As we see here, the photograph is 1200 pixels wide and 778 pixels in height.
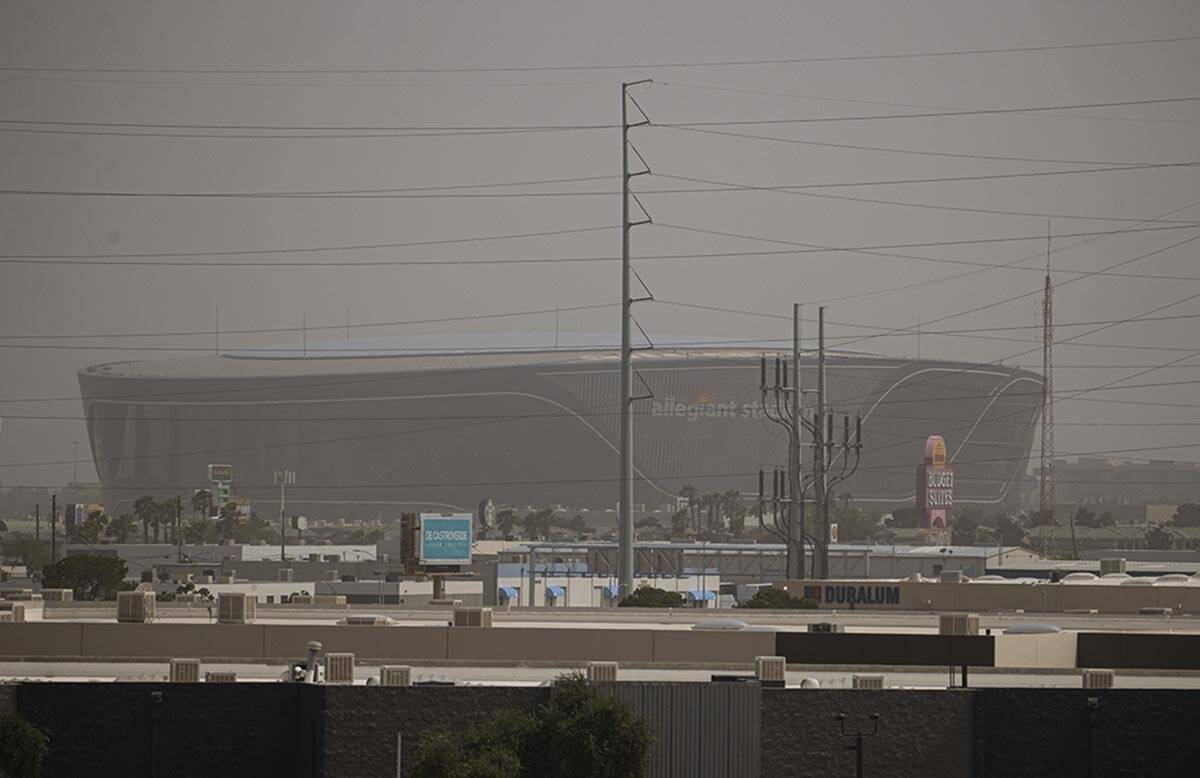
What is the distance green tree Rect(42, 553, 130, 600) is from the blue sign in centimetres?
1826

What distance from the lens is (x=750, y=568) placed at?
190875 millimetres

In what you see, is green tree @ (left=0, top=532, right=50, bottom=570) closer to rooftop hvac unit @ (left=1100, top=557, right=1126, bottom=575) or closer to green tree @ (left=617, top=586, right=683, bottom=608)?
rooftop hvac unit @ (left=1100, top=557, right=1126, bottom=575)

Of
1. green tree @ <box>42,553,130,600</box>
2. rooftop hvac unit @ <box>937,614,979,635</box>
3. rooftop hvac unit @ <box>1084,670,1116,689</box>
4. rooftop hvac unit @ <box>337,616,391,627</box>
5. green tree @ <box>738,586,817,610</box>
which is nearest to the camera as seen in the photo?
rooftop hvac unit @ <box>1084,670,1116,689</box>

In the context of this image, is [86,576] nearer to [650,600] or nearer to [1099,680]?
[650,600]

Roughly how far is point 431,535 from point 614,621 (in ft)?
169

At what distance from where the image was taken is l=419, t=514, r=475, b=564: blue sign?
122 m

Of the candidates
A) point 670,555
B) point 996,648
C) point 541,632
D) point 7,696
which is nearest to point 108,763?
point 7,696

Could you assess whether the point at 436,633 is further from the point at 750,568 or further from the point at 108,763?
the point at 750,568

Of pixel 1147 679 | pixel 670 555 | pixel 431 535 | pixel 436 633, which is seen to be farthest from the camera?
pixel 670 555

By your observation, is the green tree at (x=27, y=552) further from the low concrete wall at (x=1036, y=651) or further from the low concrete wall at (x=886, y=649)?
the low concrete wall at (x=886, y=649)

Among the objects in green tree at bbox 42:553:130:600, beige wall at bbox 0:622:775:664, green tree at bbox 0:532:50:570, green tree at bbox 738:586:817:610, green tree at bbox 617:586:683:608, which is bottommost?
green tree at bbox 0:532:50:570

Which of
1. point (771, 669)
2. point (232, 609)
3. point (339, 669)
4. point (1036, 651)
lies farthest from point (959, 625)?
point (232, 609)

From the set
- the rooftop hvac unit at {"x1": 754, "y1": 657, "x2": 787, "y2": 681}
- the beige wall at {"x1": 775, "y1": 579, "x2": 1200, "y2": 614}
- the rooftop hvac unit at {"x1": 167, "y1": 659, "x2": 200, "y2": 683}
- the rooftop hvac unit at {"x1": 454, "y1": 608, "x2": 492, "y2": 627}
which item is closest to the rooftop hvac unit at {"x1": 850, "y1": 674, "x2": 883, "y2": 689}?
the rooftop hvac unit at {"x1": 754, "y1": 657, "x2": 787, "y2": 681}

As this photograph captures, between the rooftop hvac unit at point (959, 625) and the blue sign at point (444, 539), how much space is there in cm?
6628
